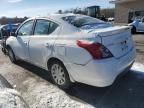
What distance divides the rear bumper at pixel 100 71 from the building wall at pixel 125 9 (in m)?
22.7

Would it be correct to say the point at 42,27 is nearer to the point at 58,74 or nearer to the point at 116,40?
the point at 58,74

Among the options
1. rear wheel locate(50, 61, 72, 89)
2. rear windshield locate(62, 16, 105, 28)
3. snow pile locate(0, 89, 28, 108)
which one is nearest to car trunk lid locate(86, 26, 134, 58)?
rear windshield locate(62, 16, 105, 28)

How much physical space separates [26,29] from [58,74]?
193cm

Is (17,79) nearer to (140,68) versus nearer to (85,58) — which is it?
(85,58)

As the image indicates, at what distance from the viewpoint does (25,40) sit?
19.4ft

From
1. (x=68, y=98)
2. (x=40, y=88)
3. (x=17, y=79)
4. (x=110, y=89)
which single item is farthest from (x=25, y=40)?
(x=110, y=89)

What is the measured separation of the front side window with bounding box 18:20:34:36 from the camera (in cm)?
583

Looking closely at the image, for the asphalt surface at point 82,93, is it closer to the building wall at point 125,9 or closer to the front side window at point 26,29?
the front side window at point 26,29

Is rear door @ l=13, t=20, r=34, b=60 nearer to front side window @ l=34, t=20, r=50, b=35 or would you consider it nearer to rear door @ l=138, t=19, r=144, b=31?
front side window @ l=34, t=20, r=50, b=35

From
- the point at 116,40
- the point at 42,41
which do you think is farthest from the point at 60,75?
the point at 116,40

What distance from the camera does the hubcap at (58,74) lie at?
473cm

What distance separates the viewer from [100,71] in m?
3.88

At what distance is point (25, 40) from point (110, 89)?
2665 millimetres

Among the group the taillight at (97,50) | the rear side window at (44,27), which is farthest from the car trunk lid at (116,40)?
the rear side window at (44,27)
